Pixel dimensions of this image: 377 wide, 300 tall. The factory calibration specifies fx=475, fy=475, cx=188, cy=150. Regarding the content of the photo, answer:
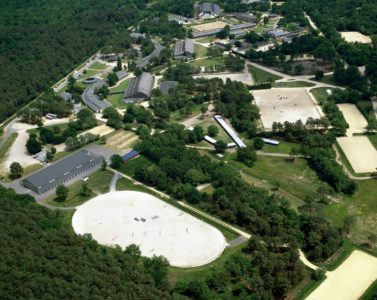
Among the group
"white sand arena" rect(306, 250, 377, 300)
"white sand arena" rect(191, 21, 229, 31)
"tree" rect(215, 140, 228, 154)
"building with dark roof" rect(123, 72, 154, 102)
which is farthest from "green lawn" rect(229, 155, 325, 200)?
"white sand arena" rect(191, 21, 229, 31)

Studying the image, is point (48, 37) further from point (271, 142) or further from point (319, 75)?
point (271, 142)

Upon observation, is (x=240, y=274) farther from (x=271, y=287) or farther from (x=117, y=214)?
(x=117, y=214)

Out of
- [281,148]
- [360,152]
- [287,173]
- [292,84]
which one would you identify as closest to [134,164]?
[287,173]

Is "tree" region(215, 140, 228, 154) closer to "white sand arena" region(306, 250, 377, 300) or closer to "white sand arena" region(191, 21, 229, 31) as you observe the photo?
"white sand arena" region(306, 250, 377, 300)

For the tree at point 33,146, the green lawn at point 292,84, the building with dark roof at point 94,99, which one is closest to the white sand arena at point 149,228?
the tree at point 33,146

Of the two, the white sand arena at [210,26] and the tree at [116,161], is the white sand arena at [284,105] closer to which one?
the tree at [116,161]

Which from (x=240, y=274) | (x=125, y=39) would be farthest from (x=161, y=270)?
(x=125, y=39)

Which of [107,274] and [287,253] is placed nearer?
[107,274]
